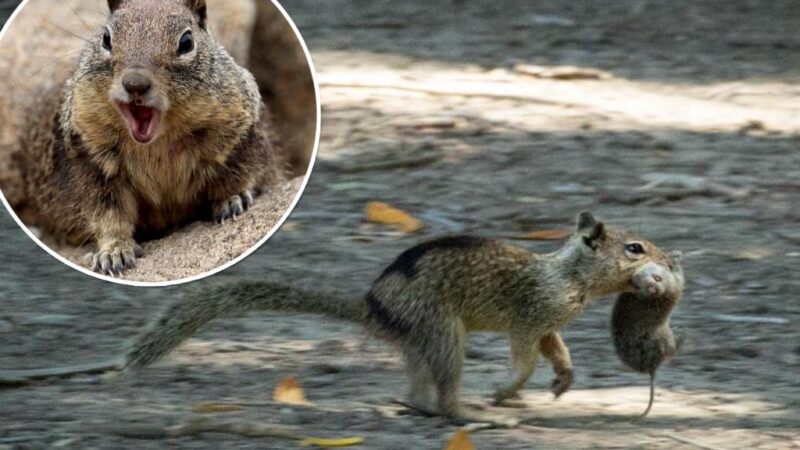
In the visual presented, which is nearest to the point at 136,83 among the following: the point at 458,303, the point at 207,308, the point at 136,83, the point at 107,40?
the point at 136,83

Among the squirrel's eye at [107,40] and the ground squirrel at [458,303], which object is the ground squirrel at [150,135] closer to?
the squirrel's eye at [107,40]

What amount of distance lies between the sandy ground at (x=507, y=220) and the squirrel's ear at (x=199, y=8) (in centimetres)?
80

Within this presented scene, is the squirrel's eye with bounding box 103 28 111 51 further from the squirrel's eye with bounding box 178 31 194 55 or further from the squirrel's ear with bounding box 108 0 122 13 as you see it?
the squirrel's eye with bounding box 178 31 194 55

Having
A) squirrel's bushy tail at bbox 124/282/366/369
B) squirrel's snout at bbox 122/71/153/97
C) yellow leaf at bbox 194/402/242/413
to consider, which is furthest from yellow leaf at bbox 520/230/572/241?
squirrel's snout at bbox 122/71/153/97

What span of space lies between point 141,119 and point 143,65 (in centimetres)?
19

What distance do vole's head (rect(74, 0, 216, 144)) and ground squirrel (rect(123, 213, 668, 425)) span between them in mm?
604

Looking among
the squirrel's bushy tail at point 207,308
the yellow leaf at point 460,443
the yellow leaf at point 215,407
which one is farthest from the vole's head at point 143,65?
the yellow leaf at point 460,443

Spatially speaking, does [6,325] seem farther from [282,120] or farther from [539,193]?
[539,193]

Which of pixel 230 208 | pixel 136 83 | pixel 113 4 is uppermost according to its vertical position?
pixel 113 4

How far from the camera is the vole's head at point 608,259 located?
15.7 ft

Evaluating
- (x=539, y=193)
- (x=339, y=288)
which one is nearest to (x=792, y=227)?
(x=539, y=193)

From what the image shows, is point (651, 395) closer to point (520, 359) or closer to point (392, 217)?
point (520, 359)

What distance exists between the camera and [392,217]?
6699 mm

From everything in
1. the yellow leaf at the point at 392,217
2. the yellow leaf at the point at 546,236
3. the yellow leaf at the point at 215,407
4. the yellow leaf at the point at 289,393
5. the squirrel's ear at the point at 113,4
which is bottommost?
the yellow leaf at the point at 215,407
